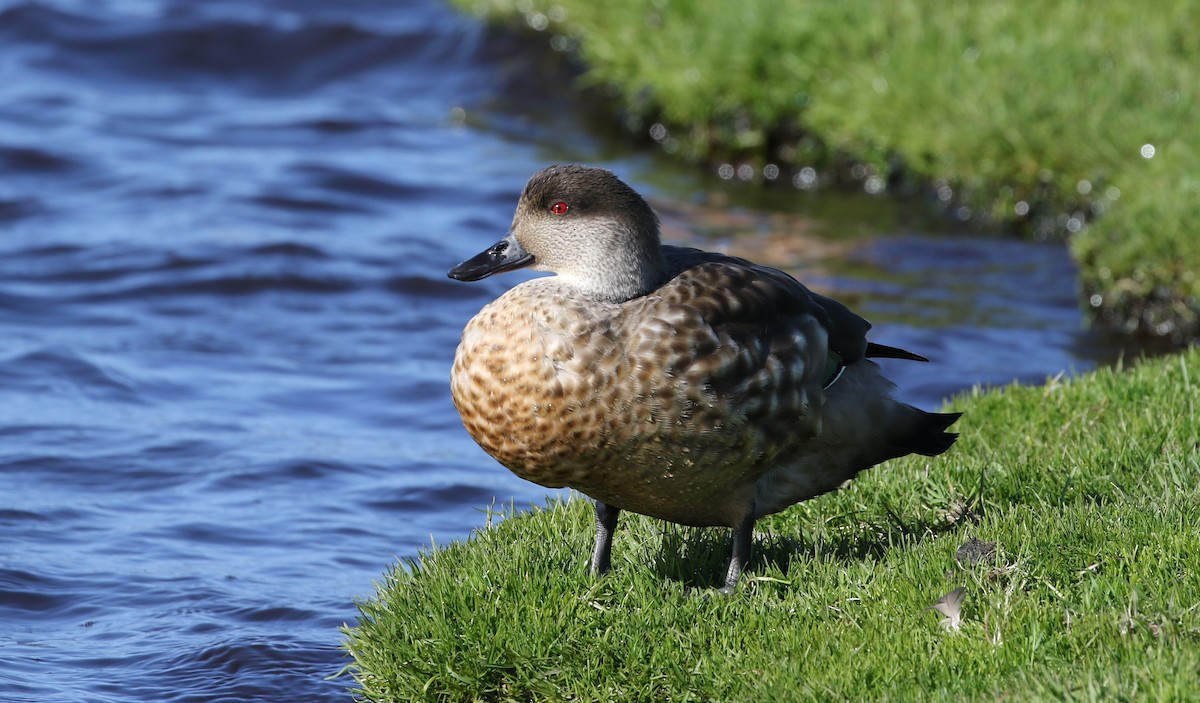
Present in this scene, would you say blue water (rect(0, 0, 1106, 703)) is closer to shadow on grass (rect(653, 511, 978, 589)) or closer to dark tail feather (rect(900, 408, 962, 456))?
shadow on grass (rect(653, 511, 978, 589))

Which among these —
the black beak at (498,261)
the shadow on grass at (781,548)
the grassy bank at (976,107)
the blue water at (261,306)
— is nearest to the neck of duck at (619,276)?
the black beak at (498,261)

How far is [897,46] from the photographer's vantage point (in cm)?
1076

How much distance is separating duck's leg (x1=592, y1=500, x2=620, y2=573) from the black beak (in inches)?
31.9

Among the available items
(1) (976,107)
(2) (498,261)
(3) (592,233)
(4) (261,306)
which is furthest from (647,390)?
(1) (976,107)

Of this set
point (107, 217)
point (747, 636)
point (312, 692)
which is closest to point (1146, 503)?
point (747, 636)

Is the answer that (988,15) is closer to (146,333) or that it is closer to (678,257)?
(146,333)

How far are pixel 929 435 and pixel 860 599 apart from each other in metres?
0.82

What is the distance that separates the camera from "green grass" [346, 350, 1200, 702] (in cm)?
384

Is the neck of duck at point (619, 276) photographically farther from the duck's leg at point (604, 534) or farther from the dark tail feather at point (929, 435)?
the dark tail feather at point (929, 435)

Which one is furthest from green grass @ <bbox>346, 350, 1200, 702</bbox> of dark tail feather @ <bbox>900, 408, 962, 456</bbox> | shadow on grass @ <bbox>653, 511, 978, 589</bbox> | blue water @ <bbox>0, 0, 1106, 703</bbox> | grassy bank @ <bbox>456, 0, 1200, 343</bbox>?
grassy bank @ <bbox>456, 0, 1200, 343</bbox>

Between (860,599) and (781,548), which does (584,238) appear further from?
(860,599)

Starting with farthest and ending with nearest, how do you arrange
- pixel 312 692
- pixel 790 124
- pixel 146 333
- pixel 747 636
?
pixel 790 124, pixel 146 333, pixel 312 692, pixel 747 636

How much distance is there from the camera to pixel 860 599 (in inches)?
167

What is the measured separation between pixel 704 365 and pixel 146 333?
5.98m
